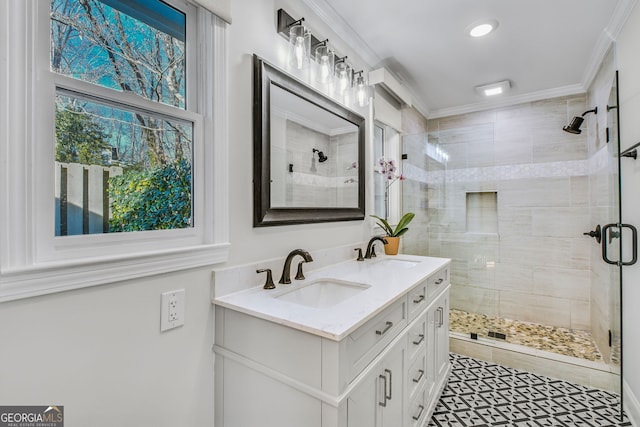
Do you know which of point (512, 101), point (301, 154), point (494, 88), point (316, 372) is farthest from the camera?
point (512, 101)

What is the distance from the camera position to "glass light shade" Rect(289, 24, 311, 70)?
154cm

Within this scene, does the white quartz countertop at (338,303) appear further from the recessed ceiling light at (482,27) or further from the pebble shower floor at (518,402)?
the recessed ceiling light at (482,27)

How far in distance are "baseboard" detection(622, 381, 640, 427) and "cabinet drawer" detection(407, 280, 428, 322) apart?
1.33 meters

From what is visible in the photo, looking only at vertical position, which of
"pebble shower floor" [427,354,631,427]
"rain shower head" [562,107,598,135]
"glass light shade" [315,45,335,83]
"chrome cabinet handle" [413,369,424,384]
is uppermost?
"glass light shade" [315,45,335,83]

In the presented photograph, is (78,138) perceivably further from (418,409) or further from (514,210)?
(514,210)

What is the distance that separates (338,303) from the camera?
1.36m

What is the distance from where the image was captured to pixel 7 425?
766mm

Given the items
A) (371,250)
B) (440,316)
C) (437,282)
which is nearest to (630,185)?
(437,282)

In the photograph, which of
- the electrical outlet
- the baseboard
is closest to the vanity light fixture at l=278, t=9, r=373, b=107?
the electrical outlet

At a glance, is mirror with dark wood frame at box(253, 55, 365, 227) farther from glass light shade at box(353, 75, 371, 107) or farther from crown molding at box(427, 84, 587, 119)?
crown molding at box(427, 84, 587, 119)

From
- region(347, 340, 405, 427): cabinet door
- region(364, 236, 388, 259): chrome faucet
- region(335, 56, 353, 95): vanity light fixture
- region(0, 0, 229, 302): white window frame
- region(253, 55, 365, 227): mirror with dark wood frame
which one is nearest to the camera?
region(0, 0, 229, 302): white window frame

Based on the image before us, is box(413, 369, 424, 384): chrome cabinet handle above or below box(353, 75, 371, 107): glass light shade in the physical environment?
below

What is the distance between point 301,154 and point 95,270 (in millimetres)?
1079

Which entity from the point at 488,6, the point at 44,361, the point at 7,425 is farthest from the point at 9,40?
the point at 488,6
